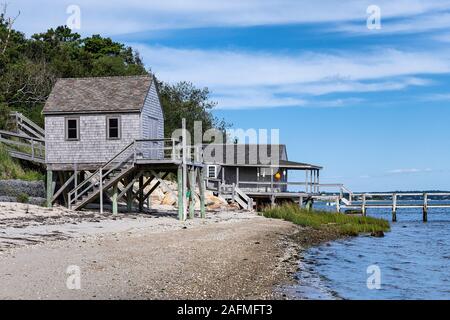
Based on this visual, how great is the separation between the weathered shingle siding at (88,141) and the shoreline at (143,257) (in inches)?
161

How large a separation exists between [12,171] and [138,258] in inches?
805

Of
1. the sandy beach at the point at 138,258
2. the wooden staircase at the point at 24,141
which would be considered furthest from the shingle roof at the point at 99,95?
the sandy beach at the point at 138,258

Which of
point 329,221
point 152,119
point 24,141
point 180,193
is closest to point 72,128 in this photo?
point 152,119

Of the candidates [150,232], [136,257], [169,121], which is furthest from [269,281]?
[169,121]

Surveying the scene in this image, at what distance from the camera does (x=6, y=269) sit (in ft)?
49.3

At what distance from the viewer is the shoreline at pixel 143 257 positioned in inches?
555

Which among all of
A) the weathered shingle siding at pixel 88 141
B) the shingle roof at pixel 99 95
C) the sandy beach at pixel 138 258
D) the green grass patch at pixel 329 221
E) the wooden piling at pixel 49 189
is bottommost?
the green grass patch at pixel 329 221

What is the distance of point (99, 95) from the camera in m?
36.5

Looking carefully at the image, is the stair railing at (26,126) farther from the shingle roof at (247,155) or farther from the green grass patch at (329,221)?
the shingle roof at (247,155)

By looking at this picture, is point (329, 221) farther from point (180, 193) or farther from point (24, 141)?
point (24, 141)

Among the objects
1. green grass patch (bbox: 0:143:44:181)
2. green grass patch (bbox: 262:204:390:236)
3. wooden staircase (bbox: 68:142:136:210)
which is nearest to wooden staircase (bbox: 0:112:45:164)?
green grass patch (bbox: 0:143:44:181)

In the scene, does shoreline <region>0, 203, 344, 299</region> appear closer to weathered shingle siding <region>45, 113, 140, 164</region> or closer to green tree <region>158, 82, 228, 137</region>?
weathered shingle siding <region>45, 113, 140, 164</region>
